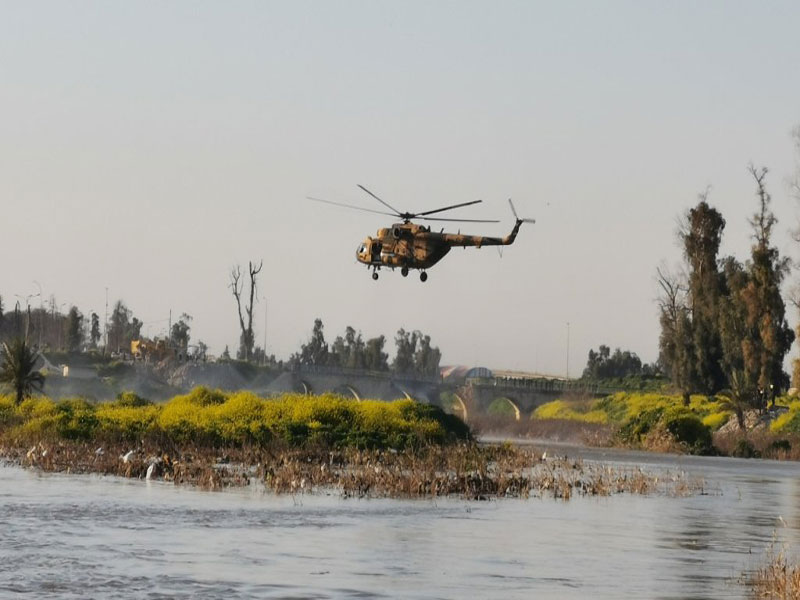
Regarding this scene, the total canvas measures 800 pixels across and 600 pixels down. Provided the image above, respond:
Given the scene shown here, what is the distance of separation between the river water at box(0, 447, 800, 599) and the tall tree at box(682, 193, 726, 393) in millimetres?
74529

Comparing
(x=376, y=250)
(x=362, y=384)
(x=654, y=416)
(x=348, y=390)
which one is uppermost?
(x=376, y=250)

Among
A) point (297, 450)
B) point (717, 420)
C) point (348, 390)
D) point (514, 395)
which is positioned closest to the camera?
point (297, 450)

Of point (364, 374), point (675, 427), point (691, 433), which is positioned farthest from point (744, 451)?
point (364, 374)

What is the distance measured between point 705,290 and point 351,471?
3097 inches

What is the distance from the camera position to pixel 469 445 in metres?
57.9

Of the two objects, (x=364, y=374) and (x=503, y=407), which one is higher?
(x=364, y=374)

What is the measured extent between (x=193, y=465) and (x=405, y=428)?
1741cm

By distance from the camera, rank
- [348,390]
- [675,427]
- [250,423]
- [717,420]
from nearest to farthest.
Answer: [250,423] → [675,427] → [717,420] → [348,390]

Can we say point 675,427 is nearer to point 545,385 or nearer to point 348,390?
point 348,390

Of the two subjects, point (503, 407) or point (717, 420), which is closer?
point (717, 420)

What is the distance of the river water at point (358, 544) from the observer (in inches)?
956

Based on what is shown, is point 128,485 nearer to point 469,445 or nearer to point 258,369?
point 469,445

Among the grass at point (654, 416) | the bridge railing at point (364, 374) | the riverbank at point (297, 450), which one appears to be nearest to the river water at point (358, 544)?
the riverbank at point (297, 450)

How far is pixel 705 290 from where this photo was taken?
11844 cm
